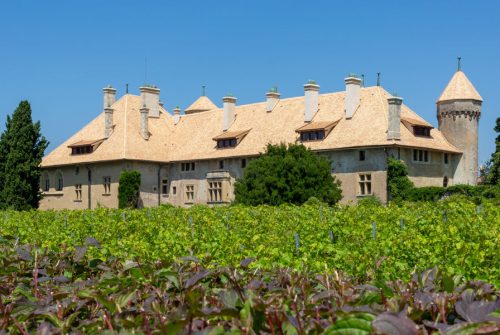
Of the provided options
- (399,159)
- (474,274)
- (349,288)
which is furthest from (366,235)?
(399,159)

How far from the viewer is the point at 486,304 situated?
105 inches

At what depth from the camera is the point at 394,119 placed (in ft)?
140

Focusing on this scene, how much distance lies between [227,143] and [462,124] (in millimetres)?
15644

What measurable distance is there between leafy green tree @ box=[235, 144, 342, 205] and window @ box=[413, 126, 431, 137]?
7.55 metres

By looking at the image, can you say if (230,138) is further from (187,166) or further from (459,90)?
(459,90)

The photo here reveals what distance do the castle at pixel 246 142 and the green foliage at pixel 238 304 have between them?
3901 centimetres

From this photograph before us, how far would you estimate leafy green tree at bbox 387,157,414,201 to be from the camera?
41.9m

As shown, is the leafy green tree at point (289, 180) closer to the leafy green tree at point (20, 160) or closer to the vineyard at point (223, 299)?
the leafy green tree at point (20, 160)

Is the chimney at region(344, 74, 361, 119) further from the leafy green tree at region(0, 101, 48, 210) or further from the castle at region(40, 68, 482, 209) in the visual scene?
the leafy green tree at region(0, 101, 48, 210)

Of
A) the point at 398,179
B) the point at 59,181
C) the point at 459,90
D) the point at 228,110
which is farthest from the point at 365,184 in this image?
the point at 59,181

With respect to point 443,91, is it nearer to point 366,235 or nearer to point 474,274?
point 366,235

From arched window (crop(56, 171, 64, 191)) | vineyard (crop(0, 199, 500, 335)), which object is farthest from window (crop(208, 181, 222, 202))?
vineyard (crop(0, 199, 500, 335))

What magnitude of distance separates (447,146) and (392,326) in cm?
4565

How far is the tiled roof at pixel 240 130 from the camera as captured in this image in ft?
146
